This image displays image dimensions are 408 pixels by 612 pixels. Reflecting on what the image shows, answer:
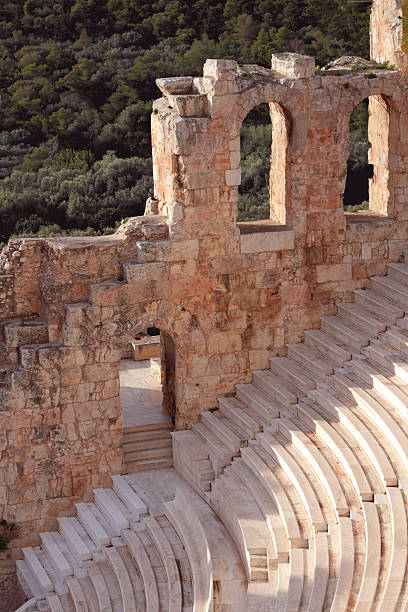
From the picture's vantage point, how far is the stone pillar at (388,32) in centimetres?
1942

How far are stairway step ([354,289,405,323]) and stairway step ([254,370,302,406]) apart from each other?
2.03 m

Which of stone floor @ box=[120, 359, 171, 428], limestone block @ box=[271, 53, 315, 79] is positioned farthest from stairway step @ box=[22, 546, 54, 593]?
limestone block @ box=[271, 53, 315, 79]

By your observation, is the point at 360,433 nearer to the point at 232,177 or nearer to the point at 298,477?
the point at 298,477

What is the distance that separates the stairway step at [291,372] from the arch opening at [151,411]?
1792 millimetres

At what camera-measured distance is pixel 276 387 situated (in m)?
18.5

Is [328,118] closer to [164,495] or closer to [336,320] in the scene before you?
[336,320]

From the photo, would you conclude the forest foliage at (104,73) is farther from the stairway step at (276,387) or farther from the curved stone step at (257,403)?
the curved stone step at (257,403)

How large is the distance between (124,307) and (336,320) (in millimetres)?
3907

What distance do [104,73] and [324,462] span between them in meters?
21.0

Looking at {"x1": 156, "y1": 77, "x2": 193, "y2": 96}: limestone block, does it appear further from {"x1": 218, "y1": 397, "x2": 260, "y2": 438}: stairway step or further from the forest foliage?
the forest foliage

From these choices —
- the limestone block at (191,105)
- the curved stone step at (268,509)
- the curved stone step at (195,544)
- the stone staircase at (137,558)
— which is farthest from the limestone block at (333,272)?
the curved stone step at (195,544)

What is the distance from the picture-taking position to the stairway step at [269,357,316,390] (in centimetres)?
1828

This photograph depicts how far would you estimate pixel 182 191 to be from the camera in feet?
58.8

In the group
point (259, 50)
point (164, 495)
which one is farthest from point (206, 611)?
point (259, 50)
